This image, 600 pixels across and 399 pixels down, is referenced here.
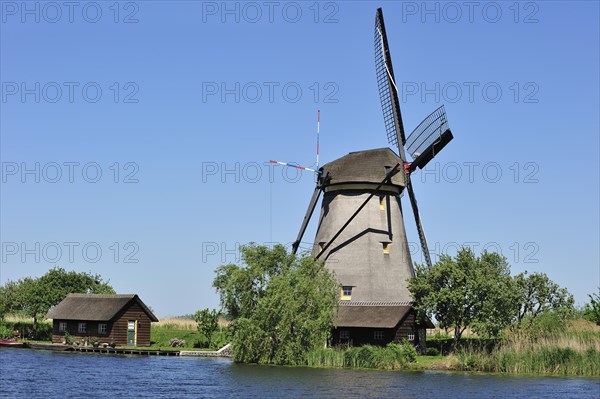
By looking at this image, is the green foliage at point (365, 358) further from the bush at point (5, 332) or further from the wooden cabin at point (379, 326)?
the bush at point (5, 332)

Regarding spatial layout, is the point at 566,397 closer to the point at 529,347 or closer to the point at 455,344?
the point at 529,347

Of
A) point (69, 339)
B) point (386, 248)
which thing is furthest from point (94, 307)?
point (386, 248)

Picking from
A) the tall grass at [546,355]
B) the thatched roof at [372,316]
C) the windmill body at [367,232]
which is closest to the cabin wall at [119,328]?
the windmill body at [367,232]

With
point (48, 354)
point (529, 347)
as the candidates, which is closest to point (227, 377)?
point (529, 347)

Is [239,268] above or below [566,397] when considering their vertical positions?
above

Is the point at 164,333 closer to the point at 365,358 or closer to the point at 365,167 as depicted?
the point at 365,167

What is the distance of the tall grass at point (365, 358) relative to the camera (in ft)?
134

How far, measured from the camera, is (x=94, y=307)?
5778cm

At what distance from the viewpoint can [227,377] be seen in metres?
35.7

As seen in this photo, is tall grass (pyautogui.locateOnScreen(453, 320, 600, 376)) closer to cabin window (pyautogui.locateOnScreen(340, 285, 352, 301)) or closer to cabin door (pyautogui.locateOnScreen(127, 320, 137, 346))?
cabin window (pyautogui.locateOnScreen(340, 285, 352, 301))

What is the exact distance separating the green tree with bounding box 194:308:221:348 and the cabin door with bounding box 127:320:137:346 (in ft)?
14.7

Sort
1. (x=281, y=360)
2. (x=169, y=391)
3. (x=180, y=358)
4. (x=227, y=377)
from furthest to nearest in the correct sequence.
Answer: (x=180, y=358)
(x=281, y=360)
(x=227, y=377)
(x=169, y=391)

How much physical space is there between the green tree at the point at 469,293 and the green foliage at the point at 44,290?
3244 centimetres

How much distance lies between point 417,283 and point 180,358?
13880 mm
